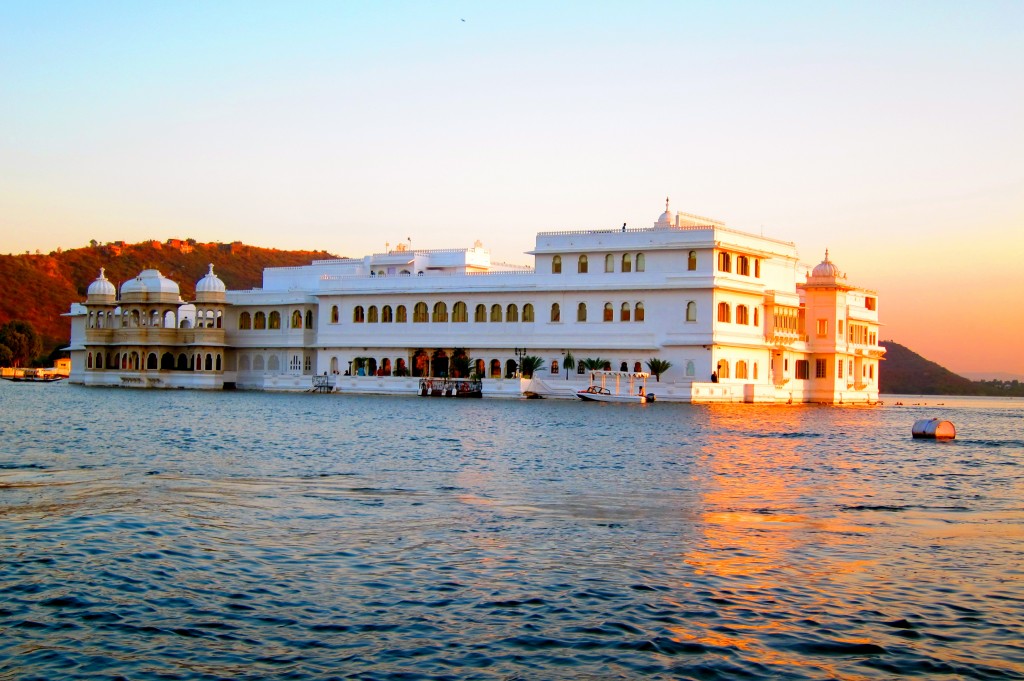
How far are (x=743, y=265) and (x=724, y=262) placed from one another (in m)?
2.16

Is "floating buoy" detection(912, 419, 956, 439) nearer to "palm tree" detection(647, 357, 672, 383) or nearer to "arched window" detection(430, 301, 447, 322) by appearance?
"palm tree" detection(647, 357, 672, 383)

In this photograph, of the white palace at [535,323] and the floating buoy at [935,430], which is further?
the white palace at [535,323]

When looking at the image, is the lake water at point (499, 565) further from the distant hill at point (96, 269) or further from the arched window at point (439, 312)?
the distant hill at point (96, 269)

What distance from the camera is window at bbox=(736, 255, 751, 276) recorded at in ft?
201

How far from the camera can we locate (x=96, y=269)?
437ft

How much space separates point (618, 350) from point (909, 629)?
167 feet

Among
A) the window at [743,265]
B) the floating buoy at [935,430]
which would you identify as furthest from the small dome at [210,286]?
the floating buoy at [935,430]

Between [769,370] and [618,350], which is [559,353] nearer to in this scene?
[618,350]

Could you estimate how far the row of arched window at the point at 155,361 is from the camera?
74.2 metres

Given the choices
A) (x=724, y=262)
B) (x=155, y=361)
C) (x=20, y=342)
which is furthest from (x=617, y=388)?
(x=20, y=342)

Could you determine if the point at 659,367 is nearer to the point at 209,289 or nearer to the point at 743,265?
the point at 743,265

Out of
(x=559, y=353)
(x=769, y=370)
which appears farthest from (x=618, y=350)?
(x=769, y=370)

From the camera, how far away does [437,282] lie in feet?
222

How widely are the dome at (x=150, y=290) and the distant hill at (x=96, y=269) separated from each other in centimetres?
4198
